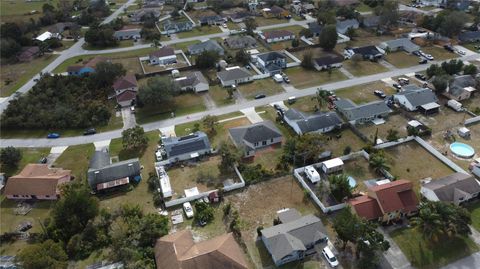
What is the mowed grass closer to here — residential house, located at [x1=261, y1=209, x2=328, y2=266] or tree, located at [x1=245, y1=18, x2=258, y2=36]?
tree, located at [x1=245, y1=18, x2=258, y2=36]

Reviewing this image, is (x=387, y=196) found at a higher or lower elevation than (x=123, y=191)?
higher

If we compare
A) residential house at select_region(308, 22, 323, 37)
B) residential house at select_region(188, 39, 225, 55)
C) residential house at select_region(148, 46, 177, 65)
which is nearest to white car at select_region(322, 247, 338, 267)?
residential house at select_region(148, 46, 177, 65)

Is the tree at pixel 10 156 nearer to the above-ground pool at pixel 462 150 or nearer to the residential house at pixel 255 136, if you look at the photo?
the residential house at pixel 255 136

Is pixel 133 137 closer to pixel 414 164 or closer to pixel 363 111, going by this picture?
pixel 363 111

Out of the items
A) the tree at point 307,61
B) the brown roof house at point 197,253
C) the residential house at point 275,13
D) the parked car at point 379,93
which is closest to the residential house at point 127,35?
the residential house at point 275,13

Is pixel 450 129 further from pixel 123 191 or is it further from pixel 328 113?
pixel 123 191

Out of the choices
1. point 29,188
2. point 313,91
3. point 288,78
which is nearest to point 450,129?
point 313,91
